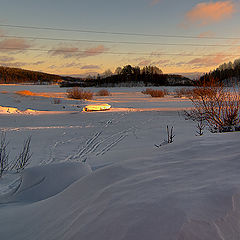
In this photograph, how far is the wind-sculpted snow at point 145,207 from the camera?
1.05 m

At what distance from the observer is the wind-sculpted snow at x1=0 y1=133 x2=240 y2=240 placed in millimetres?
1048

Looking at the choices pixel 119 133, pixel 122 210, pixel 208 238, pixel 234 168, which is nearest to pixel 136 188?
pixel 122 210

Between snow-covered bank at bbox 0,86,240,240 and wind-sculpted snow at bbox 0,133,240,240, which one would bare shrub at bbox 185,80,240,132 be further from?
wind-sculpted snow at bbox 0,133,240,240

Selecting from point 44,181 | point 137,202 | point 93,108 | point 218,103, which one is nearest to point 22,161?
point 44,181

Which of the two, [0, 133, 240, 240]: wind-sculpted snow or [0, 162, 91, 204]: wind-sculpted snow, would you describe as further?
[0, 162, 91, 204]: wind-sculpted snow

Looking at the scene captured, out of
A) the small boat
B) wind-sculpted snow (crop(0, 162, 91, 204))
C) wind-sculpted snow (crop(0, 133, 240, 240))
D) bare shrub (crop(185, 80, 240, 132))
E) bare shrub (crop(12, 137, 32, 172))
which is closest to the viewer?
wind-sculpted snow (crop(0, 133, 240, 240))

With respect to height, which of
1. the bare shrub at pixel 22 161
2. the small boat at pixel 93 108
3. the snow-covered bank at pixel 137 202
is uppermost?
the small boat at pixel 93 108

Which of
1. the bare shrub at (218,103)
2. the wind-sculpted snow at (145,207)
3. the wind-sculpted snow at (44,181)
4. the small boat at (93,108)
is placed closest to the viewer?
the wind-sculpted snow at (145,207)

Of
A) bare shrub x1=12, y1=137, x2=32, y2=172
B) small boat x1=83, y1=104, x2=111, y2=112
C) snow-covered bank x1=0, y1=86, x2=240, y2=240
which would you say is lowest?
bare shrub x1=12, y1=137, x2=32, y2=172

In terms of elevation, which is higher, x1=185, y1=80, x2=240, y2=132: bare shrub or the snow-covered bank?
x1=185, y1=80, x2=240, y2=132: bare shrub

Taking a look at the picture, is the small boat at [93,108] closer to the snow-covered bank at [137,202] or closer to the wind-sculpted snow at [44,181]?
the wind-sculpted snow at [44,181]

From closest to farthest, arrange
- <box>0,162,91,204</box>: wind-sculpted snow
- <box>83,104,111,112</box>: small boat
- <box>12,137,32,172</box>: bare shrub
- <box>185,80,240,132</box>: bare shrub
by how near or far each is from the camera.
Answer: <box>0,162,91,204</box>: wind-sculpted snow
<box>12,137,32,172</box>: bare shrub
<box>185,80,240,132</box>: bare shrub
<box>83,104,111,112</box>: small boat

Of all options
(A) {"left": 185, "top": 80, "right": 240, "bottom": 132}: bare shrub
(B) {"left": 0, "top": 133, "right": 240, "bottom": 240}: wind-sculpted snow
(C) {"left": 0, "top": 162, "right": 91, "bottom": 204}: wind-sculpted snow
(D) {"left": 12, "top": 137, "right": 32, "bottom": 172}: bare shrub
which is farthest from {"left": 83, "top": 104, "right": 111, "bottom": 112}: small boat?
(B) {"left": 0, "top": 133, "right": 240, "bottom": 240}: wind-sculpted snow

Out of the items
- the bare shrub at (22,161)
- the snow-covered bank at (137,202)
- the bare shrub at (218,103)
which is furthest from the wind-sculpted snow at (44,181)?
the bare shrub at (218,103)
